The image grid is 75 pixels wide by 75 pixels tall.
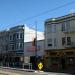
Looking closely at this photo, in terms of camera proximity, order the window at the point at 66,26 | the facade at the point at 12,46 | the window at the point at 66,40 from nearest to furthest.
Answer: the window at the point at 66,40
the window at the point at 66,26
the facade at the point at 12,46

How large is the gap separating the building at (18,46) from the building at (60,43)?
143 inches

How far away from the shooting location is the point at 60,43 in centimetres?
5519

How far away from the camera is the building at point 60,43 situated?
52.6 metres

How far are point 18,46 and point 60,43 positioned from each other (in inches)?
741

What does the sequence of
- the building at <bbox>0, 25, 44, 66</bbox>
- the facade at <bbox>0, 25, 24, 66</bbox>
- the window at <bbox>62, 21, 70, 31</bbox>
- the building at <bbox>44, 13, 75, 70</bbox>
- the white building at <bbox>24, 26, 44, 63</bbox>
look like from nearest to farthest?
the building at <bbox>44, 13, 75, 70</bbox> → the window at <bbox>62, 21, 70, 31</bbox> → the white building at <bbox>24, 26, 44, 63</bbox> → the building at <bbox>0, 25, 44, 66</bbox> → the facade at <bbox>0, 25, 24, 66</bbox>

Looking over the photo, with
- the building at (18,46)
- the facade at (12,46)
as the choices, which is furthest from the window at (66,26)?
the facade at (12,46)

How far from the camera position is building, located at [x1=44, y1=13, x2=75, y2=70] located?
5263cm

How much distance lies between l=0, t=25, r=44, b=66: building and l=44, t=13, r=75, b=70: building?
3.64m

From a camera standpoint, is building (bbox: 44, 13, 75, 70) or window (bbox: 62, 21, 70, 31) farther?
window (bbox: 62, 21, 70, 31)

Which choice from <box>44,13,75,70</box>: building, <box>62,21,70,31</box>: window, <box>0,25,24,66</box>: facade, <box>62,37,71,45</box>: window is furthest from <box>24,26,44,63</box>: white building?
<box>62,21,70,31</box>: window

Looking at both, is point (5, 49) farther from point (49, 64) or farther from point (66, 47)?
point (66, 47)

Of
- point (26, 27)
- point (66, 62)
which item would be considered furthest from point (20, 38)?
point (66, 62)

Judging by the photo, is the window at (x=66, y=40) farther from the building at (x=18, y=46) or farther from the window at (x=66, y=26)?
the building at (x=18, y=46)

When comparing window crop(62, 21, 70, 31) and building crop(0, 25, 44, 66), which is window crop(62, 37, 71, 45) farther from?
building crop(0, 25, 44, 66)
